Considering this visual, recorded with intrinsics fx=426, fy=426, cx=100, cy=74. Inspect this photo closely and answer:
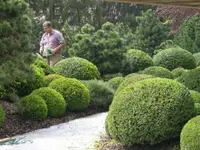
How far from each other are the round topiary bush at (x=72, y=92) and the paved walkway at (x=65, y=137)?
22.8 inches

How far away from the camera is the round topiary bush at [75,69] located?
33.0 ft

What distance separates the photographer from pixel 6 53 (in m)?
6.76

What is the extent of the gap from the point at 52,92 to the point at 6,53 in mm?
1423

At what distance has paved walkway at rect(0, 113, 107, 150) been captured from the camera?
5.95 metres

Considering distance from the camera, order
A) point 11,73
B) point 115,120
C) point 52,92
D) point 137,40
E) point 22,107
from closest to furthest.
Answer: point 115,120, point 11,73, point 22,107, point 52,92, point 137,40

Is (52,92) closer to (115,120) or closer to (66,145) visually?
(66,145)

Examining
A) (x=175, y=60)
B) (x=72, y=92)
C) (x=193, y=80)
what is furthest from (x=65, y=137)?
(x=175, y=60)

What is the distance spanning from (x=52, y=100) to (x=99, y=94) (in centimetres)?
176

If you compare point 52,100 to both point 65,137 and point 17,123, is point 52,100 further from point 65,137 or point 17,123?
point 65,137

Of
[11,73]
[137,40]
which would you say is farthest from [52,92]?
[137,40]

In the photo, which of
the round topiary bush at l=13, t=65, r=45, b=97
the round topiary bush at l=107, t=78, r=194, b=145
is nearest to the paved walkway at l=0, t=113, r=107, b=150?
the round topiary bush at l=107, t=78, r=194, b=145

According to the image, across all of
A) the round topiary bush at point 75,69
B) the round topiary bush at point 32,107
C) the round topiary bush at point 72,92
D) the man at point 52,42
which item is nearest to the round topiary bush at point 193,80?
the round topiary bush at point 72,92

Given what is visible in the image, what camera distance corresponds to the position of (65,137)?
6562 mm

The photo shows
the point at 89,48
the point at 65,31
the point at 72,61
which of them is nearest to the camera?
the point at 72,61
